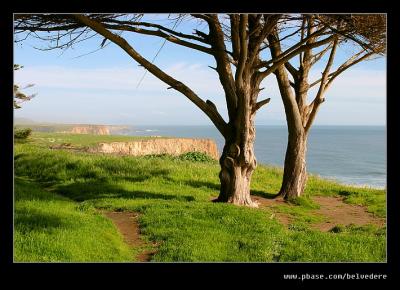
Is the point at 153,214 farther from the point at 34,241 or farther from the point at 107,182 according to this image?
the point at 107,182

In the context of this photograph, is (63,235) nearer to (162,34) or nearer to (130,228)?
(130,228)

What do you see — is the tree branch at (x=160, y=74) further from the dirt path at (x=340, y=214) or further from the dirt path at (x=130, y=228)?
the dirt path at (x=340, y=214)

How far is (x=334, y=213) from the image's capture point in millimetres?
12320

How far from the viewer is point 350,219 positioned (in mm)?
11672

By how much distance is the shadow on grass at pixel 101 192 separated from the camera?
1171 cm

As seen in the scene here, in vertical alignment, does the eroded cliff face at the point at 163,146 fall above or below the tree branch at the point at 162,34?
below

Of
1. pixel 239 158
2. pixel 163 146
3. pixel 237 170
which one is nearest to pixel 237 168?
pixel 237 170

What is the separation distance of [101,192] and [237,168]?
3.48 m

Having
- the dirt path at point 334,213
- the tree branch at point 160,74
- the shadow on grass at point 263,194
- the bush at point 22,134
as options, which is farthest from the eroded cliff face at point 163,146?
the tree branch at point 160,74

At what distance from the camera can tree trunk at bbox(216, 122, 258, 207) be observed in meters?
10.9

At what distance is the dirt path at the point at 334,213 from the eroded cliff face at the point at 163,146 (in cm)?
2070

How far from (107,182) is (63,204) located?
2.92 meters

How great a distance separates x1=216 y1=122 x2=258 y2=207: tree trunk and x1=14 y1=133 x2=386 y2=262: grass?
529mm
